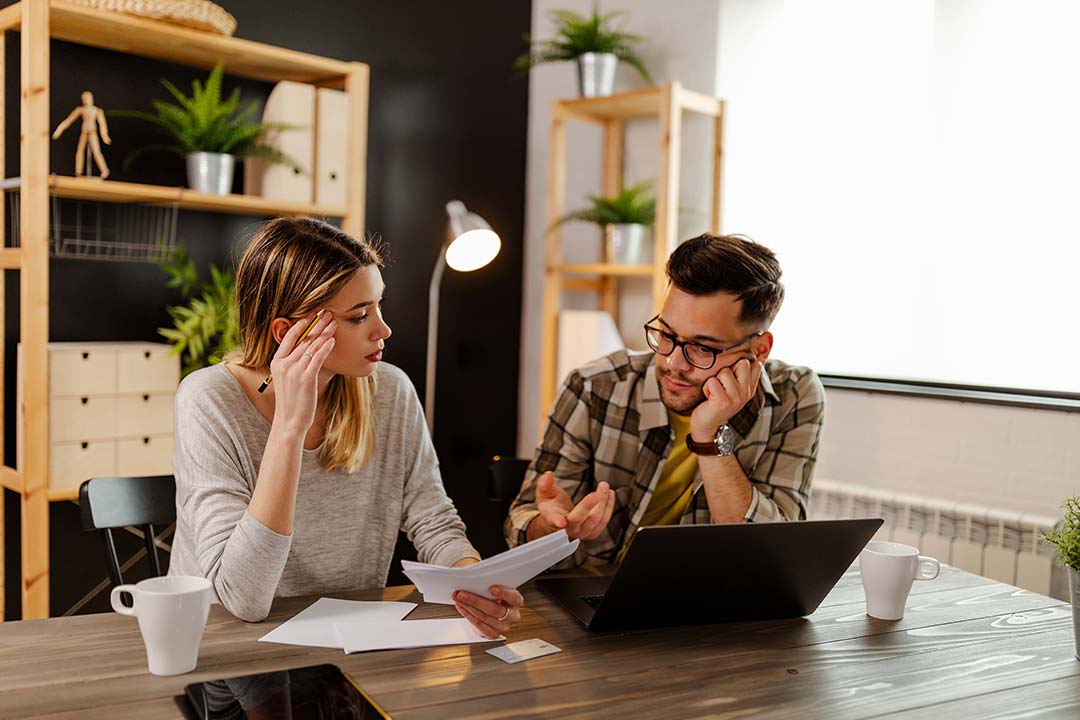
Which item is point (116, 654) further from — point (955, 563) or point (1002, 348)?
point (1002, 348)

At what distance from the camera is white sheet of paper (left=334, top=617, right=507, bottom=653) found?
1247 millimetres

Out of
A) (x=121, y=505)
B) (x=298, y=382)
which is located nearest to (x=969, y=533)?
(x=298, y=382)

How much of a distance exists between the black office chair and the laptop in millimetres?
736

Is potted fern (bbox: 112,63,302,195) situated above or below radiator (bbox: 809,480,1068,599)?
above

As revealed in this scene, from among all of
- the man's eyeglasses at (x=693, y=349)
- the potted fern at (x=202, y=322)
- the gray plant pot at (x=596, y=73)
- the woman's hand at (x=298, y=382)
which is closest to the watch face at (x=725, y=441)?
the man's eyeglasses at (x=693, y=349)

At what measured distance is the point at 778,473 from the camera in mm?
1866

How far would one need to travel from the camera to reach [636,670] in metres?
1.21

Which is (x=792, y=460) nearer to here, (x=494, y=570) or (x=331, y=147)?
(x=494, y=570)

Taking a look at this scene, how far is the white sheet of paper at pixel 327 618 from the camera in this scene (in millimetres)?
1257

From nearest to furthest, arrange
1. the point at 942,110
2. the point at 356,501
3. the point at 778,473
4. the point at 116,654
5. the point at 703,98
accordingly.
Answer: the point at 116,654 < the point at 356,501 < the point at 778,473 < the point at 942,110 < the point at 703,98

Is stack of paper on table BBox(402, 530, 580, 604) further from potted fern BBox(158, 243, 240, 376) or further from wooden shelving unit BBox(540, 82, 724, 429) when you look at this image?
wooden shelving unit BBox(540, 82, 724, 429)

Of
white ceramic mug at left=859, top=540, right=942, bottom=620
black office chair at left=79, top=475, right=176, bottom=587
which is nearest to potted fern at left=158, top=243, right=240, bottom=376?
black office chair at left=79, top=475, right=176, bottom=587

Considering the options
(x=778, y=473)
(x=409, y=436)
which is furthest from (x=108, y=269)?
(x=778, y=473)

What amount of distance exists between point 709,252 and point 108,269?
1928 millimetres
